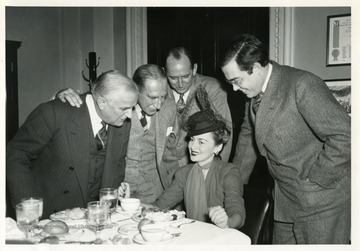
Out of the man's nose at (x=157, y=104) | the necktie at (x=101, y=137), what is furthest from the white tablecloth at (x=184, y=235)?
the man's nose at (x=157, y=104)

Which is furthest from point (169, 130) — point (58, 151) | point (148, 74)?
point (58, 151)

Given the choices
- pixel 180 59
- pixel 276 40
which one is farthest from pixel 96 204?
pixel 276 40

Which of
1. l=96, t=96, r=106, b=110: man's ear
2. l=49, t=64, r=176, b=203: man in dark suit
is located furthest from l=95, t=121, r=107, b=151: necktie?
l=49, t=64, r=176, b=203: man in dark suit

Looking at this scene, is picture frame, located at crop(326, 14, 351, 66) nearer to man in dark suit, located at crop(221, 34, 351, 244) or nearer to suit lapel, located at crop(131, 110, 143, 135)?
man in dark suit, located at crop(221, 34, 351, 244)

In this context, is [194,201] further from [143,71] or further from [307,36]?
[307,36]

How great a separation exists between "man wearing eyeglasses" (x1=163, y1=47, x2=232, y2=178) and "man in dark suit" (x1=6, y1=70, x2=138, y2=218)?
577 mm

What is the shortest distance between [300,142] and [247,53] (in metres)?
0.50

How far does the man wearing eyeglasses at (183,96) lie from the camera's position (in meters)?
2.47

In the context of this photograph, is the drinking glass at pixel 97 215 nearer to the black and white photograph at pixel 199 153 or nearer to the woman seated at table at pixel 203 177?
the black and white photograph at pixel 199 153

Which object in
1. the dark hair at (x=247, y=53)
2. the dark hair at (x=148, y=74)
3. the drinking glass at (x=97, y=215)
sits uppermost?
the dark hair at (x=247, y=53)

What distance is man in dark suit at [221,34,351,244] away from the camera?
158cm

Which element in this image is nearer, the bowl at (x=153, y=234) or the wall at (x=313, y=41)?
the bowl at (x=153, y=234)

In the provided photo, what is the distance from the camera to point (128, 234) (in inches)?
55.9

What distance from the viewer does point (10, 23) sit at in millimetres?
5035
